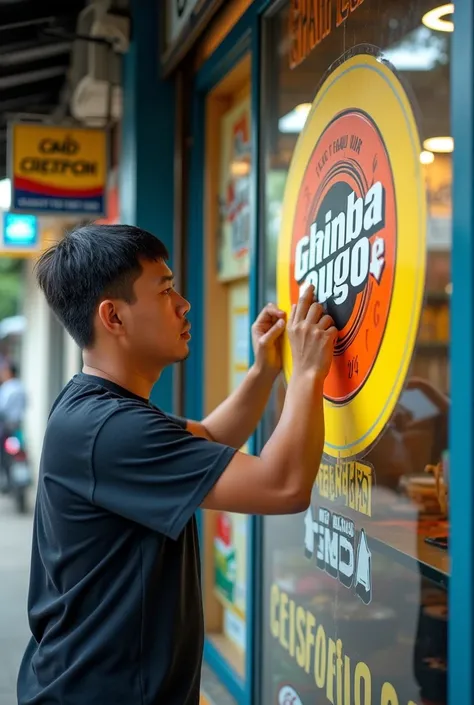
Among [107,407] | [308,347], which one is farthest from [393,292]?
[107,407]

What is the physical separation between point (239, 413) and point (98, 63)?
3364 mm

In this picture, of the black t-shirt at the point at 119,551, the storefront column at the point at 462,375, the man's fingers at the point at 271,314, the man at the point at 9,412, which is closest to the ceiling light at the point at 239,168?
the man's fingers at the point at 271,314

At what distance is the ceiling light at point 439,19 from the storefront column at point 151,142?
9.03 ft

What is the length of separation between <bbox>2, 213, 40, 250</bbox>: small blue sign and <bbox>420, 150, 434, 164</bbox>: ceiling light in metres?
8.53

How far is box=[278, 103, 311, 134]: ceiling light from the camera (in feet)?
9.29

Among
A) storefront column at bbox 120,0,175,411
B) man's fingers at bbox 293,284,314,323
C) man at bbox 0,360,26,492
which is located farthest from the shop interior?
man at bbox 0,360,26,492

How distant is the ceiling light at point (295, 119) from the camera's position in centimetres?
283

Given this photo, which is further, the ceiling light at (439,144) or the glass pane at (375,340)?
the glass pane at (375,340)

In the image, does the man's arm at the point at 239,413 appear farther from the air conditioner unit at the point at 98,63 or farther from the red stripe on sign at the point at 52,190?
the red stripe on sign at the point at 52,190

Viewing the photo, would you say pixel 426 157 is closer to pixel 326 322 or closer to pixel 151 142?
pixel 326 322

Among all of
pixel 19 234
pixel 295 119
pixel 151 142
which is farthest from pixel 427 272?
pixel 19 234

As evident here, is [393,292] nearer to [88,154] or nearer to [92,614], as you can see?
[92,614]

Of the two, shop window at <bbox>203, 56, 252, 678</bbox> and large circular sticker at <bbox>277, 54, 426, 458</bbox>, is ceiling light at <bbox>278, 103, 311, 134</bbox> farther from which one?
shop window at <bbox>203, 56, 252, 678</bbox>

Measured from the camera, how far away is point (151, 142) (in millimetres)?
4738
